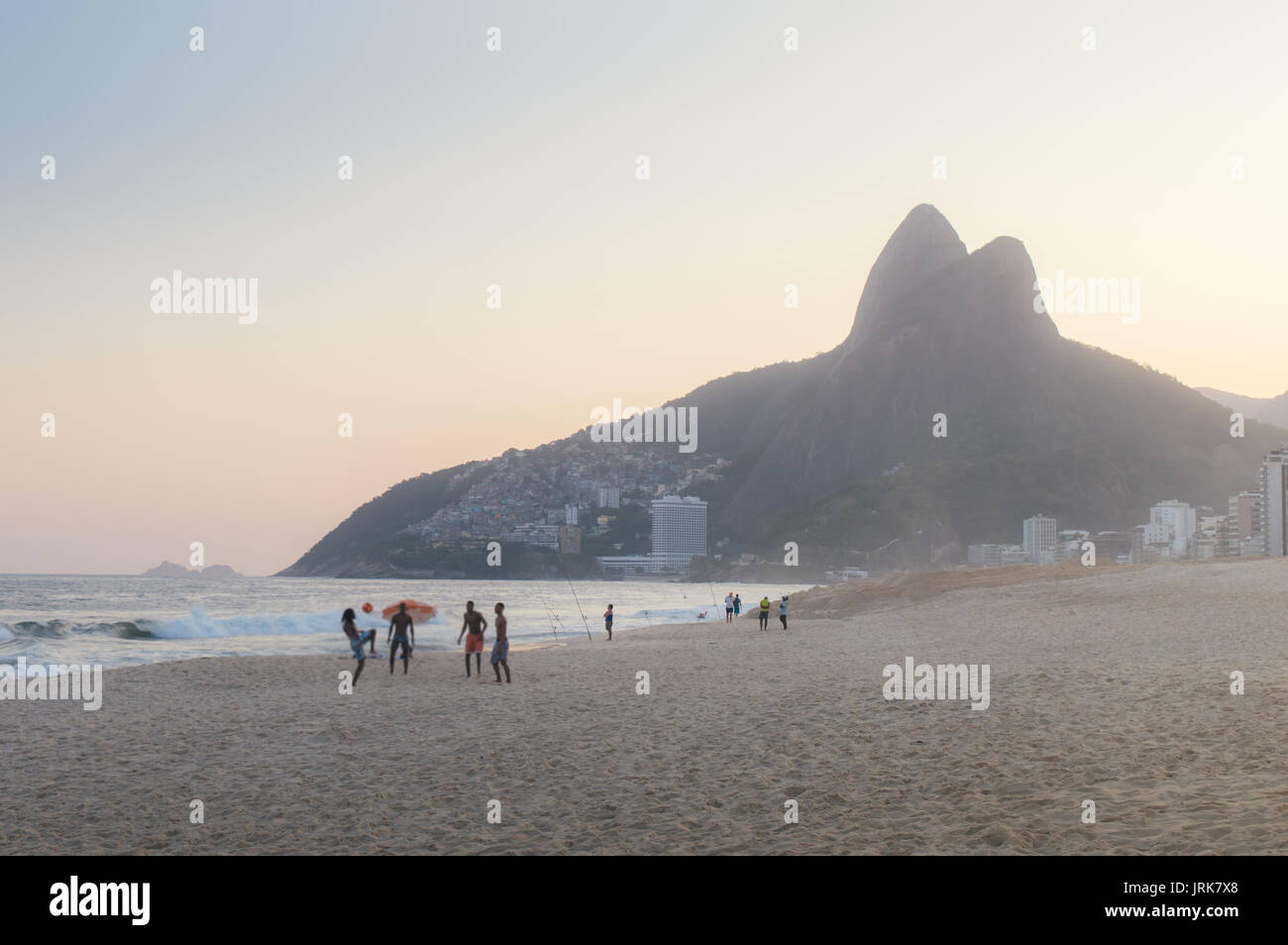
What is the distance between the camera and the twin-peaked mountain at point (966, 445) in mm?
140250

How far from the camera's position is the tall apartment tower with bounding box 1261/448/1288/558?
81.3 metres

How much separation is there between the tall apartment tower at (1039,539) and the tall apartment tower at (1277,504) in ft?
121

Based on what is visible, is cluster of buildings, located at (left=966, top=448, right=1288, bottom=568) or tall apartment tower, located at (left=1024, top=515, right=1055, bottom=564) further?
tall apartment tower, located at (left=1024, top=515, right=1055, bottom=564)

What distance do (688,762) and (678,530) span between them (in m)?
176

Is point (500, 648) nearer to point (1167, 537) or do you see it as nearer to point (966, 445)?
point (1167, 537)

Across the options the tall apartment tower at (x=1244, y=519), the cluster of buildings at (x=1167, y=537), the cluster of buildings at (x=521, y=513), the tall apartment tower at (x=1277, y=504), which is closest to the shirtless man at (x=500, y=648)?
the tall apartment tower at (x=1277, y=504)

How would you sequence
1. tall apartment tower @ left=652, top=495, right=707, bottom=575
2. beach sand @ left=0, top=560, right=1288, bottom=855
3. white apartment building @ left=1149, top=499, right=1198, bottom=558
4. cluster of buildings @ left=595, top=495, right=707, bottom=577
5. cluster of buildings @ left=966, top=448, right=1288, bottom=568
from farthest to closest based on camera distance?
tall apartment tower @ left=652, top=495, right=707, bottom=575 < cluster of buildings @ left=595, top=495, right=707, bottom=577 < white apartment building @ left=1149, top=499, right=1198, bottom=558 < cluster of buildings @ left=966, top=448, right=1288, bottom=568 < beach sand @ left=0, top=560, right=1288, bottom=855

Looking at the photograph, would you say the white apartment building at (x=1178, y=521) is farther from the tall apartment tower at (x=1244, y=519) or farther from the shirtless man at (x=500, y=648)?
the shirtless man at (x=500, y=648)

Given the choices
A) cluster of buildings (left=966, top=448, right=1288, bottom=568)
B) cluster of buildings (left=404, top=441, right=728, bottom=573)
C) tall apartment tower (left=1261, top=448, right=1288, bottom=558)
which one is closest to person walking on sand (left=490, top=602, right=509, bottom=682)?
tall apartment tower (left=1261, top=448, right=1288, bottom=558)

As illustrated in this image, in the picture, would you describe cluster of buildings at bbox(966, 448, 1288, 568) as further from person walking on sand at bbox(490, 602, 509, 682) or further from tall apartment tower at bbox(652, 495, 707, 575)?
person walking on sand at bbox(490, 602, 509, 682)

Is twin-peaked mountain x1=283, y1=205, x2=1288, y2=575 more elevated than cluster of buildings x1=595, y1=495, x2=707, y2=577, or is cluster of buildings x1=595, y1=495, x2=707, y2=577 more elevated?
twin-peaked mountain x1=283, y1=205, x2=1288, y2=575

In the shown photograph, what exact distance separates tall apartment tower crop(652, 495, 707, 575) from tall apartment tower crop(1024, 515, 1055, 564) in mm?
64915

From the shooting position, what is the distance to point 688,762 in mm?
9320
